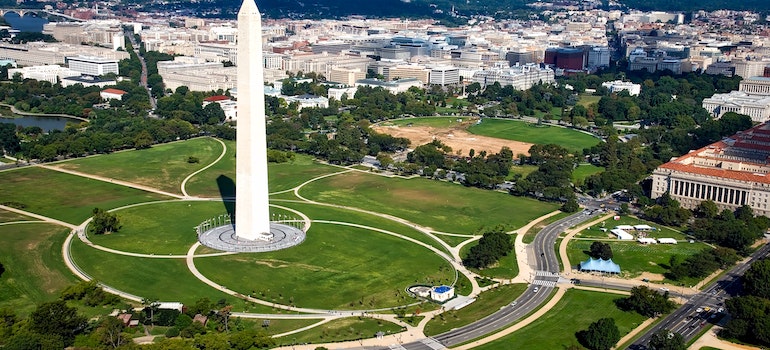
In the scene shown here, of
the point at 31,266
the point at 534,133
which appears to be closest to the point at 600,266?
the point at 31,266

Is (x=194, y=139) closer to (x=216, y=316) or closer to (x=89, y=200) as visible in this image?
(x=89, y=200)

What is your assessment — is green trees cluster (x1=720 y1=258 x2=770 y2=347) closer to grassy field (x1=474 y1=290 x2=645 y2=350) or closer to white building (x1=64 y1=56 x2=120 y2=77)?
grassy field (x1=474 y1=290 x2=645 y2=350)

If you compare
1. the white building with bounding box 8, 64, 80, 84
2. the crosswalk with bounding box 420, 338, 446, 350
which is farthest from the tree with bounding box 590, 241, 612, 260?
the white building with bounding box 8, 64, 80, 84

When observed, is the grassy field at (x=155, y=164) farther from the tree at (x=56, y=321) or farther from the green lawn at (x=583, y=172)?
the green lawn at (x=583, y=172)

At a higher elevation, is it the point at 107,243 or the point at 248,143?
the point at 248,143

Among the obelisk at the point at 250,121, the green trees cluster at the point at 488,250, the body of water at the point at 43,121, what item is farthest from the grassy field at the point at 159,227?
the body of water at the point at 43,121

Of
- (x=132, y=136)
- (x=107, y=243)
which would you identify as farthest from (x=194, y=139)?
(x=107, y=243)
